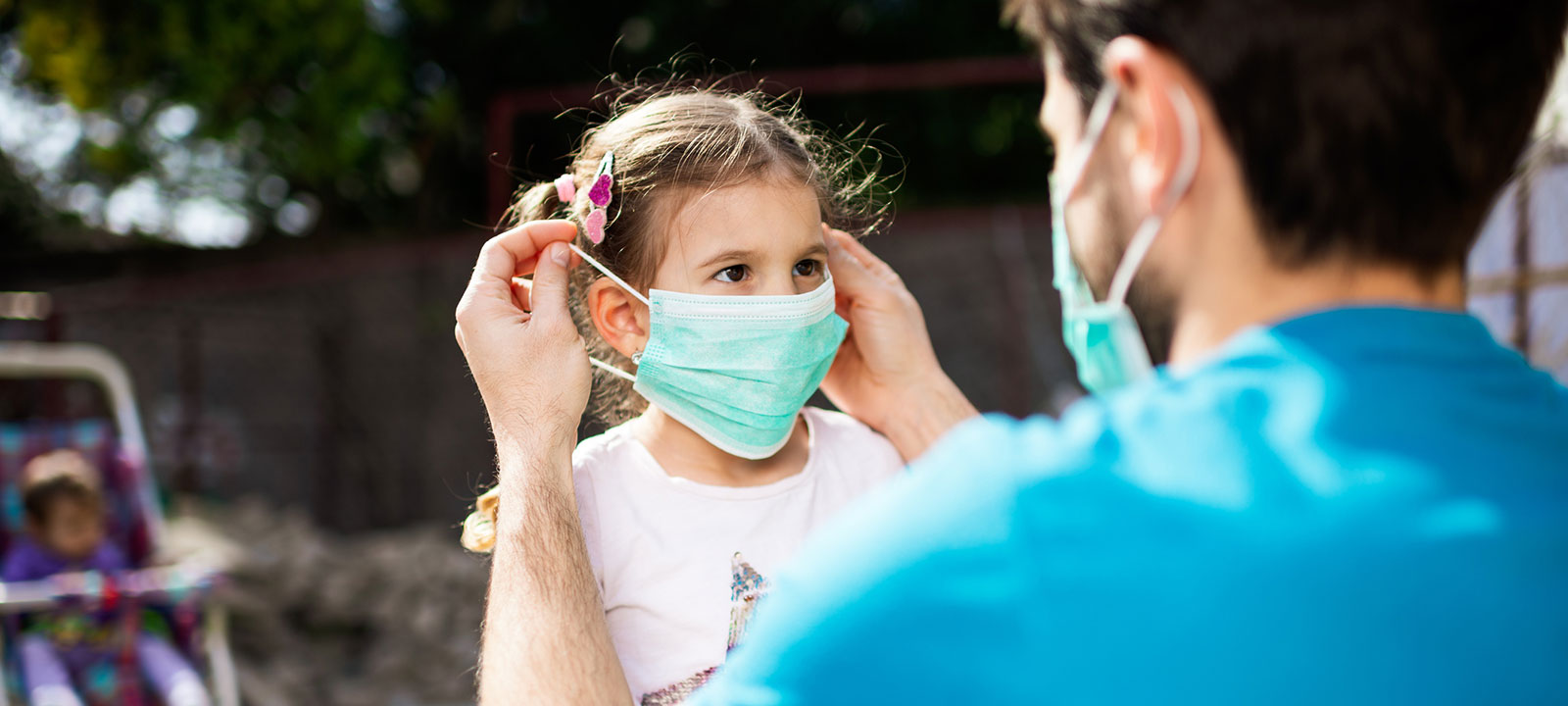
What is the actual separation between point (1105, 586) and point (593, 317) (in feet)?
4.58

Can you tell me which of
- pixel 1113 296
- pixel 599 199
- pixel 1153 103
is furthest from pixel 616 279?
pixel 1153 103

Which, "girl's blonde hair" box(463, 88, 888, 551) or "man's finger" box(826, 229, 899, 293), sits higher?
"girl's blonde hair" box(463, 88, 888, 551)

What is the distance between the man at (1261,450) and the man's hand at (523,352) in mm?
666

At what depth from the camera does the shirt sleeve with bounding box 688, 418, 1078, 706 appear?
31.5 inches

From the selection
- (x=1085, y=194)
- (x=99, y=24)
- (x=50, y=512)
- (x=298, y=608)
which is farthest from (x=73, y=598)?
(x=99, y=24)

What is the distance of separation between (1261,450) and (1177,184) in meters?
0.26

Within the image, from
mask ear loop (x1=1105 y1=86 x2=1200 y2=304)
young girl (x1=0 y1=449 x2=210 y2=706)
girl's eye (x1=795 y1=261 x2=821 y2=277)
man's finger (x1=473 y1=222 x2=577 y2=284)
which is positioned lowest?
young girl (x1=0 y1=449 x2=210 y2=706)

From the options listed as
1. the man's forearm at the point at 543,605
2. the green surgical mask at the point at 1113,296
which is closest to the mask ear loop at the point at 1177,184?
the green surgical mask at the point at 1113,296

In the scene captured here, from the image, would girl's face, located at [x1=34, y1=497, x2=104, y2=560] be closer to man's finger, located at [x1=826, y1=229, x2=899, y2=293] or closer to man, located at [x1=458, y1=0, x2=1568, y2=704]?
man's finger, located at [x1=826, y1=229, x2=899, y2=293]

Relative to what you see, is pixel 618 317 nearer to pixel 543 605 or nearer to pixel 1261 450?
pixel 543 605

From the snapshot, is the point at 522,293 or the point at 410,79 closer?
the point at 522,293

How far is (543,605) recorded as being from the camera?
1.38m

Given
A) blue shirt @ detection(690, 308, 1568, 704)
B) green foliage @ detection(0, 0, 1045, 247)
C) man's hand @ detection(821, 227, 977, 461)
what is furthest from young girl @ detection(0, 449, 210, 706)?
green foliage @ detection(0, 0, 1045, 247)

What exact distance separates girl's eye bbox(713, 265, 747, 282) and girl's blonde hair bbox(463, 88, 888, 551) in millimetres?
111
